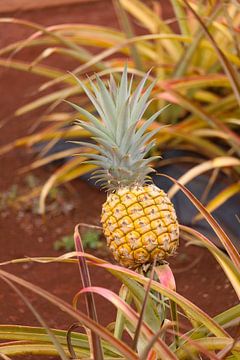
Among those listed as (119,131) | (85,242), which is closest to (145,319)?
(119,131)

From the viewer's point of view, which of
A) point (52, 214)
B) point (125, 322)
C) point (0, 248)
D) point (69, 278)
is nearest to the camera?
point (125, 322)

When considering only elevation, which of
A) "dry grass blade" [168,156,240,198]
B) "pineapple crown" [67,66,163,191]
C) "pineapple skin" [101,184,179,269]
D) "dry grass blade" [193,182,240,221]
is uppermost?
"dry grass blade" [168,156,240,198]

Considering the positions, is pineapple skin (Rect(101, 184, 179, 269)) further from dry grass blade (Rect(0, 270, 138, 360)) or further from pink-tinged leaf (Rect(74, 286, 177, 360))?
dry grass blade (Rect(0, 270, 138, 360))

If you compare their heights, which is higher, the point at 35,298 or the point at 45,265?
the point at 45,265

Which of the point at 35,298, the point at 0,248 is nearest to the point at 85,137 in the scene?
the point at 0,248

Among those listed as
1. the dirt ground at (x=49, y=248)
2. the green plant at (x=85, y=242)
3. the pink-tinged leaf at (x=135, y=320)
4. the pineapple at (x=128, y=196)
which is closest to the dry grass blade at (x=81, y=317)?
the pink-tinged leaf at (x=135, y=320)

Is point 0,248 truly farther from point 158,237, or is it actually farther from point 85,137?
point 158,237

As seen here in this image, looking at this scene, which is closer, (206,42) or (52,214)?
(206,42)

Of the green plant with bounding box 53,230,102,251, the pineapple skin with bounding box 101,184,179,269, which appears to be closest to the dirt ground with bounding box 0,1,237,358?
the green plant with bounding box 53,230,102,251
